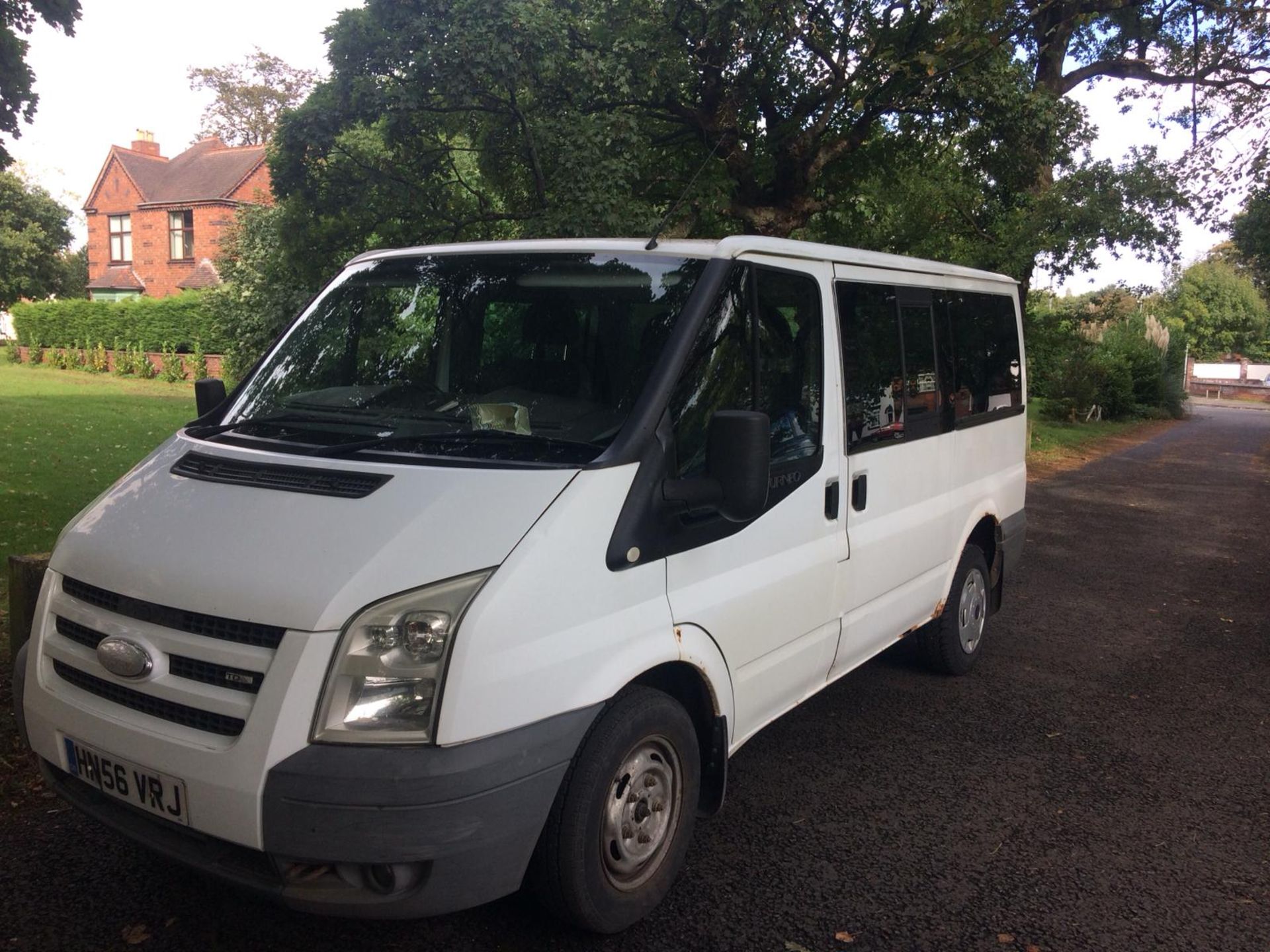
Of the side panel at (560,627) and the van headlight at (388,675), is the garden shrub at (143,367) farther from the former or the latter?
the van headlight at (388,675)

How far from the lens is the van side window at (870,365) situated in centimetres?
437

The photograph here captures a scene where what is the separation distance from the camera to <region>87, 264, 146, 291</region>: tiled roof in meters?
46.7

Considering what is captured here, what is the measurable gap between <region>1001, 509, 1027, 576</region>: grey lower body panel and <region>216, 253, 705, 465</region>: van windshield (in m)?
3.58

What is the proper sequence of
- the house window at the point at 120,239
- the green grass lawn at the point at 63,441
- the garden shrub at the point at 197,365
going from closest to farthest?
the green grass lawn at the point at 63,441 → the garden shrub at the point at 197,365 → the house window at the point at 120,239

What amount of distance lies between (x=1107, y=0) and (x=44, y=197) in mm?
49128

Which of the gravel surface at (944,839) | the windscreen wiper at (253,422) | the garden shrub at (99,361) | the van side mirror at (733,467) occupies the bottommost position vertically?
the gravel surface at (944,839)

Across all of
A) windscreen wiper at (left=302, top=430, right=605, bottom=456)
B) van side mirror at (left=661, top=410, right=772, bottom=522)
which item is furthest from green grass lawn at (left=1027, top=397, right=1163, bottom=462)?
windscreen wiper at (left=302, top=430, right=605, bottom=456)

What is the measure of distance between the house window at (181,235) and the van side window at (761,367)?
4641 cm

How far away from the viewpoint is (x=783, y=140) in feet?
45.1

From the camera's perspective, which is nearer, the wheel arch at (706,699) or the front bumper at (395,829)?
the front bumper at (395,829)

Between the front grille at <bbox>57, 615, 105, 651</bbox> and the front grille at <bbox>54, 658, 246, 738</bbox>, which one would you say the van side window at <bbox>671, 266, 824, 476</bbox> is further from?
the front grille at <bbox>57, 615, 105, 651</bbox>

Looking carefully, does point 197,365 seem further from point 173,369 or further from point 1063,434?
point 1063,434

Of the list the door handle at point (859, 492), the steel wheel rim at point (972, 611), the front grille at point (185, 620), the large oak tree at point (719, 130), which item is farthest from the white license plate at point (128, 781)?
the large oak tree at point (719, 130)

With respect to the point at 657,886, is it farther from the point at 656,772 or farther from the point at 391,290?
the point at 391,290
